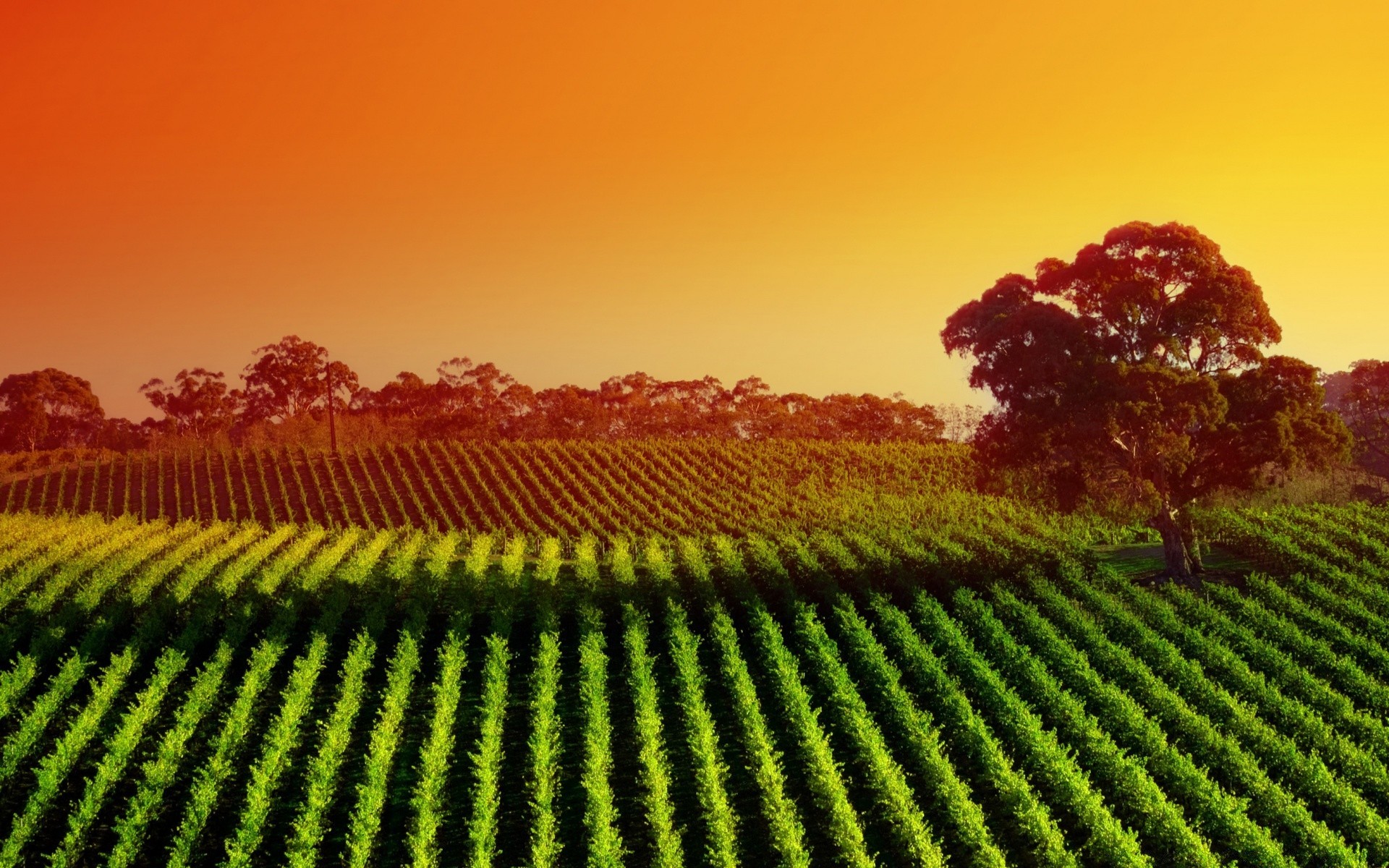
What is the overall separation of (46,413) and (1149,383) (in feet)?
329

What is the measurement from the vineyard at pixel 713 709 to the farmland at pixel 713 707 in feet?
0.27

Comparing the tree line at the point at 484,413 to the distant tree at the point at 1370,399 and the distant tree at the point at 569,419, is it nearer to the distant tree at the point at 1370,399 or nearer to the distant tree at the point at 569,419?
the distant tree at the point at 569,419

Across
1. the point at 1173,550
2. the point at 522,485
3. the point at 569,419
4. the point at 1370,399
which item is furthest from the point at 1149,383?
the point at 569,419

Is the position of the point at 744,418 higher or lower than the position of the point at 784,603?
higher

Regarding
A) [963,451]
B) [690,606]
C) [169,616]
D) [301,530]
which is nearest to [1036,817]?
[690,606]

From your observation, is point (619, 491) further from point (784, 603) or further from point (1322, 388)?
point (1322, 388)

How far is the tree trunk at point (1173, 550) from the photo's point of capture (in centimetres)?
2998

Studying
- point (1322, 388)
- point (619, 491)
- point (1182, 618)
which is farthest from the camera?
point (619, 491)

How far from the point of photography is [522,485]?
184ft

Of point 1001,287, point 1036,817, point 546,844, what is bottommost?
point 546,844

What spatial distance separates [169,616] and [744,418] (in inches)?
2925

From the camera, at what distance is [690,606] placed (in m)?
29.6

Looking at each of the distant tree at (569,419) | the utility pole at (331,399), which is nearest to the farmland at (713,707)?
the utility pole at (331,399)

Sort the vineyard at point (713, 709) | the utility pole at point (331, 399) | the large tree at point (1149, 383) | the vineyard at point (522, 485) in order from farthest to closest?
the utility pole at point (331, 399) → the vineyard at point (522, 485) → the large tree at point (1149, 383) → the vineyard at point (713, 709)
